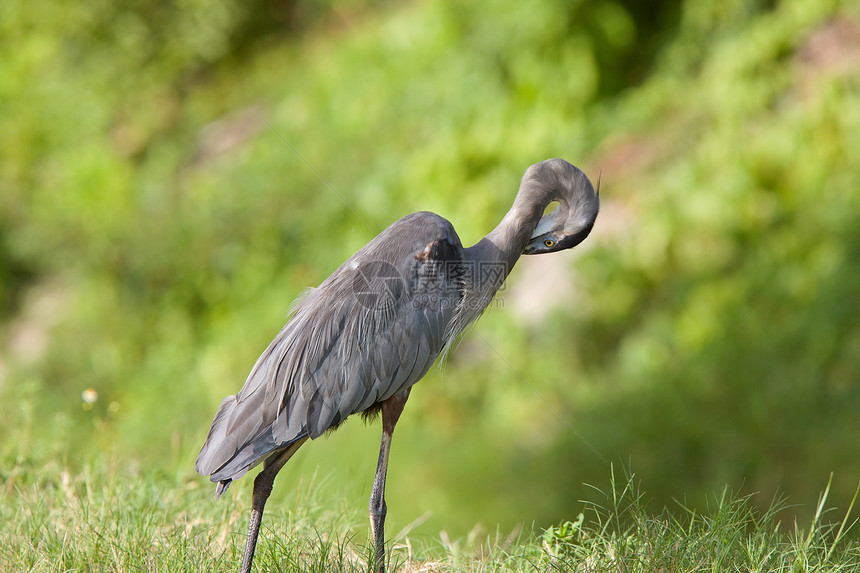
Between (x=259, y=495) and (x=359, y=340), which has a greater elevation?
(x=359, y=340)

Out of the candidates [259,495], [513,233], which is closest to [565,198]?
[513,233]

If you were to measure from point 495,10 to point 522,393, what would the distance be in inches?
192

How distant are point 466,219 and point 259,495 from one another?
6158 millimetres

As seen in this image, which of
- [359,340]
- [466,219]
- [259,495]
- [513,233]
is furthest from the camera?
[466,219]

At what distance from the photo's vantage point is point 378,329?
395cm

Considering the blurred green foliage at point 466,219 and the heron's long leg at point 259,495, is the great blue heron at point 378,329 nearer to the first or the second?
the heron's long leg at point 259,495

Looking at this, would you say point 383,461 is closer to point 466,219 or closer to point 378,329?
point 378,329

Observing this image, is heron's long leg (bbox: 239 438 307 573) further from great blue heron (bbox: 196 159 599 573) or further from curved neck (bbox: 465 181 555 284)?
curved neck (bbox: 465 181 555 284)

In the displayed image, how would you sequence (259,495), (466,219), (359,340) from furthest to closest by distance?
1. (466,219)
2. (359,340)
3. (259,495)

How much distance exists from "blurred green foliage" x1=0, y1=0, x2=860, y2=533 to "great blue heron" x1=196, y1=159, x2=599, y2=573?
1.10 metres

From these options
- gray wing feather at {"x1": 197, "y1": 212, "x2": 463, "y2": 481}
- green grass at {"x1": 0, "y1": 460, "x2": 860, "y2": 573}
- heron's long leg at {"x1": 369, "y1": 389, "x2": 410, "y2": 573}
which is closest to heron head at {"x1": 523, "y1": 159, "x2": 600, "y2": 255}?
gray wing feather at {"x1": 197, "y1": 212, "x2": 463, "y2": 481}

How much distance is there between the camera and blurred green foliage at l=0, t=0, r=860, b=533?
732 centimetres

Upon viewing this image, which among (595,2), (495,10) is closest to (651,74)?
(595,2)

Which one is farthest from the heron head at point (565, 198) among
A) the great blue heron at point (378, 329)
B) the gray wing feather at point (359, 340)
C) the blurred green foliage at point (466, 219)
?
the blurred green foliage at point (466, 219)
